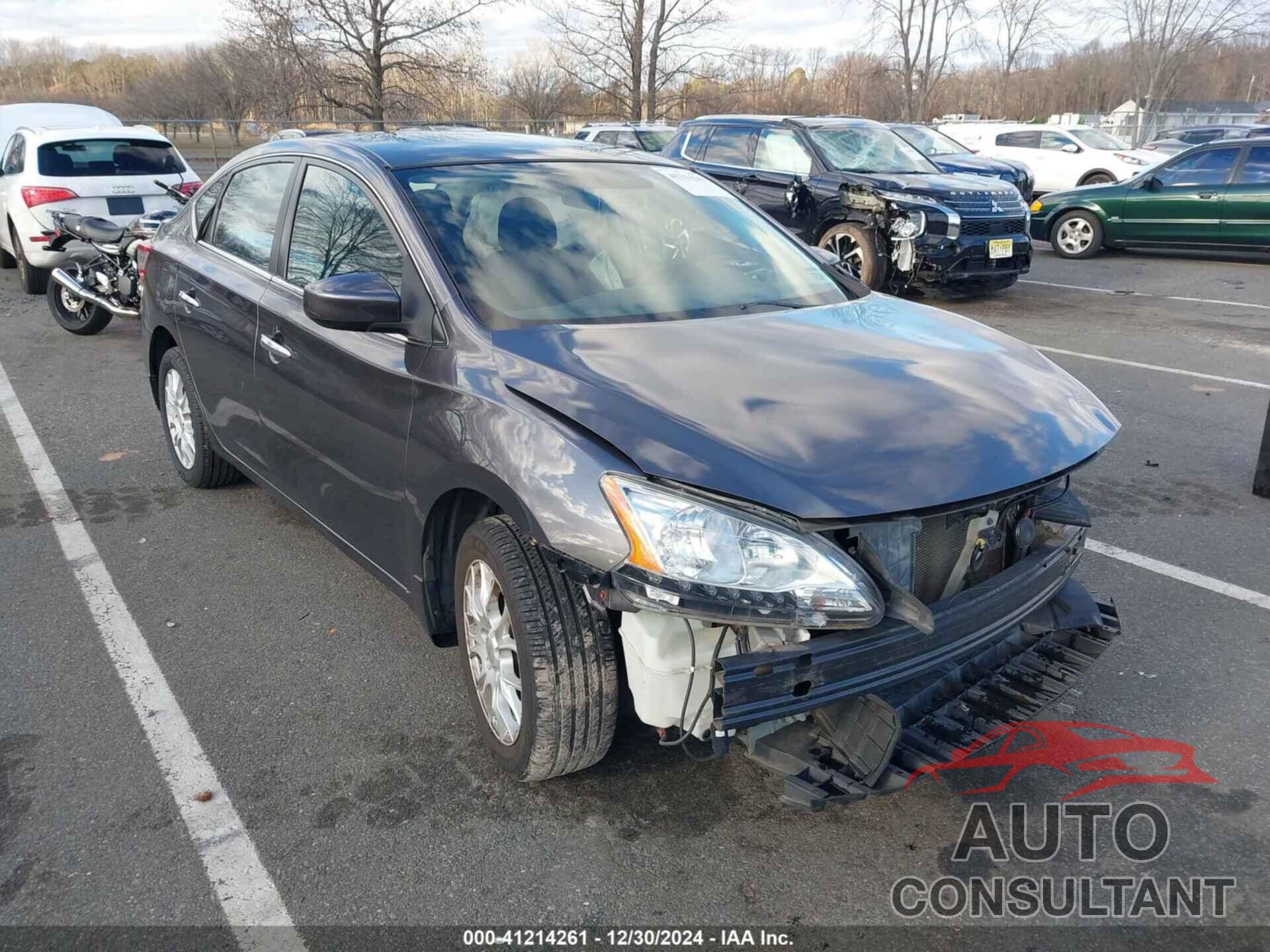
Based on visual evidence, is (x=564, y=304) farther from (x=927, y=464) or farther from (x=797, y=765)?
(x=797, y=765)

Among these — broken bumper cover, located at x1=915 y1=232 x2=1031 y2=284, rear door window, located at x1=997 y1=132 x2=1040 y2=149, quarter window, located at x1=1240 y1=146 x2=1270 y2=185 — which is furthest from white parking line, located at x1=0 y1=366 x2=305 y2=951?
rear door window, located at x1=997 y1=132 x2=1040 y2=149

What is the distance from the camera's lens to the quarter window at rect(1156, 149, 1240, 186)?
13445 mm

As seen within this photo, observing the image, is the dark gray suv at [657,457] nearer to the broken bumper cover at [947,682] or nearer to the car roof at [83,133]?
the broken bumper cover at [947,682]

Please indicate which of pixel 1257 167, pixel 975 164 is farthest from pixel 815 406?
pixel 975 164

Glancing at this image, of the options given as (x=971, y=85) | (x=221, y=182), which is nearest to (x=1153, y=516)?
(x=221, y=182)

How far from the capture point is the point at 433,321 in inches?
120

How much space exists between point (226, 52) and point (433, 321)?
111 ft

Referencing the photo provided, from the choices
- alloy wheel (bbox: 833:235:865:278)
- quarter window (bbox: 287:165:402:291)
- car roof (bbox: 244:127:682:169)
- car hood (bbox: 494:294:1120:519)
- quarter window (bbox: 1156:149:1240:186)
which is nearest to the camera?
car hood (bbox: 494:294:1120:519)

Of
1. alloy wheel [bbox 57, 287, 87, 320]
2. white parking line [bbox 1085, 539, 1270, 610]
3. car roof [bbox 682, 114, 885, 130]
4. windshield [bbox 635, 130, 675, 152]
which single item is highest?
windshield [bbox 635, 130, 675, 152]

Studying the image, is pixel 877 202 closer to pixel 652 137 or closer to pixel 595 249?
pixel 595 249

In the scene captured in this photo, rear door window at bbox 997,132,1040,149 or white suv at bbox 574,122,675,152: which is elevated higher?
rear door window at bbox 997,132,1040,149

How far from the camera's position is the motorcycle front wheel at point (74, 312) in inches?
378

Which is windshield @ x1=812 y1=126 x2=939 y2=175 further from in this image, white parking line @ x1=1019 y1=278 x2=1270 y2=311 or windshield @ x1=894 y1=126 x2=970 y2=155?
windshield @ x1=894 y1=126 x2=970 y2=155

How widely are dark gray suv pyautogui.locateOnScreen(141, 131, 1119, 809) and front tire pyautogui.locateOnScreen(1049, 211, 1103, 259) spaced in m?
12.3
